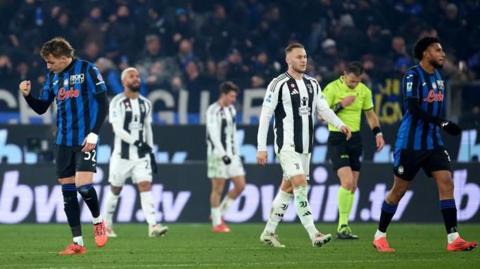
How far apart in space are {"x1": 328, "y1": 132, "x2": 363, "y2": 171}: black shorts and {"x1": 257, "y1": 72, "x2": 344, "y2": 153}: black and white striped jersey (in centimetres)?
265

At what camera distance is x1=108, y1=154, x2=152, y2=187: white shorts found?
1702 centimetres

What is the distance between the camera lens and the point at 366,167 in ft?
66.5

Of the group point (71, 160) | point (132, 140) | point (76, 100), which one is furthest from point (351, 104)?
point (71, 160)

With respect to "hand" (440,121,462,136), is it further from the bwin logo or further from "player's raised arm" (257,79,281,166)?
the bwin logo

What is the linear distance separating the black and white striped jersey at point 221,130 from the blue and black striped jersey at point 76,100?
20.4ft

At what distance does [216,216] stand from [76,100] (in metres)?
6.35

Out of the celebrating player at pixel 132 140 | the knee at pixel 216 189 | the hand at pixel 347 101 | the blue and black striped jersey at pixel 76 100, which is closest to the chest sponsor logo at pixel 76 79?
the blue and black striped jersey at pixel 76 100

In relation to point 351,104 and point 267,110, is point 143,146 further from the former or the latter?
point 267,110

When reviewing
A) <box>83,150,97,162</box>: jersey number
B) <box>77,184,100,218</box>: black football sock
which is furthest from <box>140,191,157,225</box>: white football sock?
<box>83,150,97,162</box>: jersey number

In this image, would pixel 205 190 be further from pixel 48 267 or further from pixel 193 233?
pixel 48 267

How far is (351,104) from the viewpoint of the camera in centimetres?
1634

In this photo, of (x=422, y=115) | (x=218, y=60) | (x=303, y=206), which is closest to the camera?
(x=422, y=115)

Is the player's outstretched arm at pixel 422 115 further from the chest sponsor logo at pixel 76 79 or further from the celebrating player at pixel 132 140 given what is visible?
the celebrating player at pixel 132 140

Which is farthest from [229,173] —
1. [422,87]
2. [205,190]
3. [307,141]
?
[422,87]
